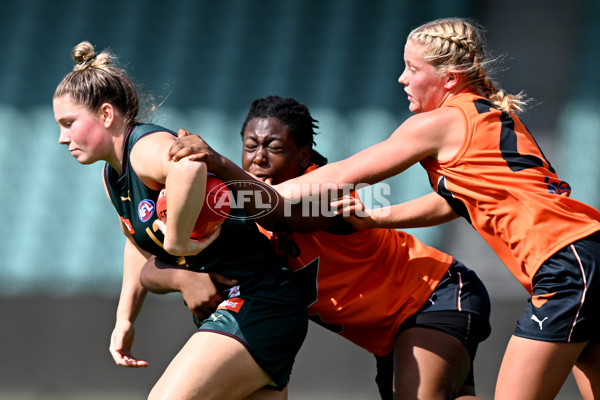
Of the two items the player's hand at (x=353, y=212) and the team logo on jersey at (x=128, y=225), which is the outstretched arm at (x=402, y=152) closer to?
the player's hand at (x=353, y=212)

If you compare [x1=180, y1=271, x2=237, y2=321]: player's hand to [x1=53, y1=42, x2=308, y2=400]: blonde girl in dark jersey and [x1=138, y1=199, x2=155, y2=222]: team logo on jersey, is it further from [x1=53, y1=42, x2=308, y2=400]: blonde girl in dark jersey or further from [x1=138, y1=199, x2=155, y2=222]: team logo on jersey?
[x1=138, y1=199, x2=155, y2=222]: team logo on jersey

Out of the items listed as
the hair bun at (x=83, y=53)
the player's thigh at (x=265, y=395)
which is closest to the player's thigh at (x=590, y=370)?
the player's thigh at (x=265, y=395)

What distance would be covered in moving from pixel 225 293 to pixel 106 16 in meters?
5.73

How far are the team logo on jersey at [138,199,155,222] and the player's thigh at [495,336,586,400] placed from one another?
1.52 m

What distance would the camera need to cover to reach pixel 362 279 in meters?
3.38

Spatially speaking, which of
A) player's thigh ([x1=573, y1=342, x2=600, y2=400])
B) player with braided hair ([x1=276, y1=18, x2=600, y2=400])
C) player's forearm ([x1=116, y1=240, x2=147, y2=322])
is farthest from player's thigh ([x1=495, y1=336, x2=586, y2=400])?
player's forearm ([x1=116, y1=240, x2=147, y2=322])

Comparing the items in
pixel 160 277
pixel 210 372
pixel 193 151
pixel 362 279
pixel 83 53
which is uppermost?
pixel 83 53

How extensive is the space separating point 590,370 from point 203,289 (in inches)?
62.5

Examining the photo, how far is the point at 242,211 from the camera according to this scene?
3.03 m

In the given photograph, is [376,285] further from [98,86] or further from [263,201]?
A: [98,86]

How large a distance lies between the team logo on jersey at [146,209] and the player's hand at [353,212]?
75 centimetres

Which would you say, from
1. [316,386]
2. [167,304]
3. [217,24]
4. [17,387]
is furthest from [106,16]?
[316,386]

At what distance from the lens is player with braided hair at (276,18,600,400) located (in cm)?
262

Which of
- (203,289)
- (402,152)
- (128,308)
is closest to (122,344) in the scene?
(128,308)
